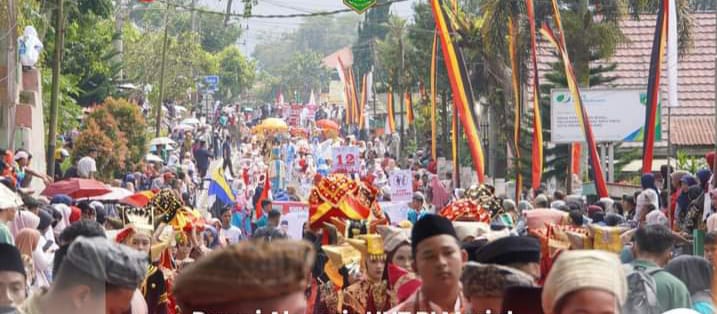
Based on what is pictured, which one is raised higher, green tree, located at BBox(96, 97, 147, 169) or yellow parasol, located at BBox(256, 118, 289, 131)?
green tree, located at BBox(96, 97, 147, 169)

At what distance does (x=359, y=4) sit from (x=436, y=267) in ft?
55.6

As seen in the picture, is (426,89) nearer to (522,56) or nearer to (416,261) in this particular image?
(522,56)

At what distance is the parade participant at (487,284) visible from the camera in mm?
6309

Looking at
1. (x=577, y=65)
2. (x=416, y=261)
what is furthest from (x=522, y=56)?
(x=416, y=261)

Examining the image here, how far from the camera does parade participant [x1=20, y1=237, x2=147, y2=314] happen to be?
221 inches

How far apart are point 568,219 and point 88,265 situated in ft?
27.0

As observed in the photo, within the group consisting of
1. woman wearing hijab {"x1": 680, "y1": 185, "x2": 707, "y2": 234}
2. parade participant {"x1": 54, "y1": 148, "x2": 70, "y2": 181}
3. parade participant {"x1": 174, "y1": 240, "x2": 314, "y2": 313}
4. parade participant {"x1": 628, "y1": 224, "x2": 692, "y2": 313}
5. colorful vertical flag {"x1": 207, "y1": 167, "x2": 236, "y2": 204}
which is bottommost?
colorful vertical flag {"x1": 207, "y1": 167, "x2": 236, "y2": 204}

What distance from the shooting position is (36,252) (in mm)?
11703

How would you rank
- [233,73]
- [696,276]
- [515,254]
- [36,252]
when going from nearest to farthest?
1. [515,254]
2. [696,276]
3. [36,252]
4. [233,73]

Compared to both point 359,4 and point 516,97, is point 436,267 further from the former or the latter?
point 516,97

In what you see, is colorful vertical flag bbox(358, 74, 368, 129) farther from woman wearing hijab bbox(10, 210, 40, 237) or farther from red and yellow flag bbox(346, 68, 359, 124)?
woman wearing hijab bbox(10, 210, 40, 237)

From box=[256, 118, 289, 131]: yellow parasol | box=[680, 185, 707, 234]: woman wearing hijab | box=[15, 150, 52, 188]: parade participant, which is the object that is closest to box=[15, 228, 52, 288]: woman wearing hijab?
box=[680, 185, 707, 234]: woman wearing hijab

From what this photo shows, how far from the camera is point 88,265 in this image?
574 cm

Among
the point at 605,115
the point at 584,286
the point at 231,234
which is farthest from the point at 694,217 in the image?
the point at 605,115
